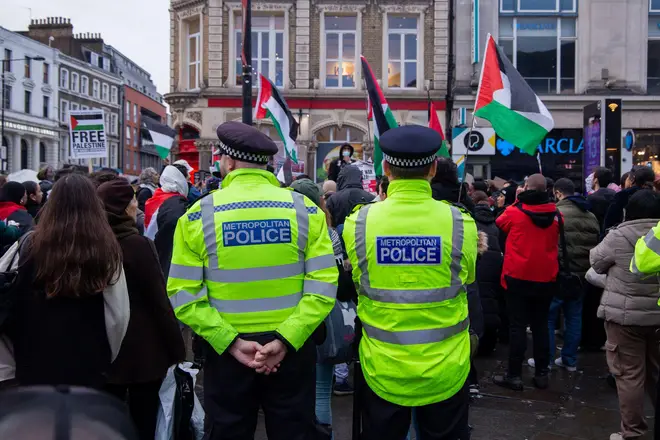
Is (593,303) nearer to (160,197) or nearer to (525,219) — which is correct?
(525,219)

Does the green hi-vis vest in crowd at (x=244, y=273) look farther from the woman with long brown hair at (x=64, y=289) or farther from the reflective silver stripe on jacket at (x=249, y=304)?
the woman with long brown hair at (x=64, y=289)

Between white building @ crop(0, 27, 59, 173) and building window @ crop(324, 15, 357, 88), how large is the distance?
41.1 meters

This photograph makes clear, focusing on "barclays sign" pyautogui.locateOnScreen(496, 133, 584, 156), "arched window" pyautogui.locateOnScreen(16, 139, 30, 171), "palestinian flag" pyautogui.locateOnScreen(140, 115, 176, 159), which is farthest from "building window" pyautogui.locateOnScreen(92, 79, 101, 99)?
"palestinian flag" pyautogui.locateOnScreen(140, 115, 176, 159)

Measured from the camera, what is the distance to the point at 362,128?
72.1 feet

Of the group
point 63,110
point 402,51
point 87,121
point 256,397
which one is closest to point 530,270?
point 256,397

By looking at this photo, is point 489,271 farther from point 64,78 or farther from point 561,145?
point 64,78

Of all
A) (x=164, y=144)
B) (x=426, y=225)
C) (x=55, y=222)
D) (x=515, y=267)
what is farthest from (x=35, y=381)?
(x=164, y=144)

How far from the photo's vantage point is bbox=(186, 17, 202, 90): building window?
23109mm

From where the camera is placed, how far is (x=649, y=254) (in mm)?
3777

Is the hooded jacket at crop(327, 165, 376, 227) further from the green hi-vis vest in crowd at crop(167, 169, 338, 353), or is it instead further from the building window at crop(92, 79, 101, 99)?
the building window at crop(92, 79, 101, 99)

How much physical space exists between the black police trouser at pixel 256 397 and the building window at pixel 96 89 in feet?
246

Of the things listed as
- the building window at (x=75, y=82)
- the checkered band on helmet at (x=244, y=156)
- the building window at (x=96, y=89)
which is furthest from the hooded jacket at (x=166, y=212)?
the building window at (x=96, y=89)

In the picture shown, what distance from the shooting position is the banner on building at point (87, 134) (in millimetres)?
13898

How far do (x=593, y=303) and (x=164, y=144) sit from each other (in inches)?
402
